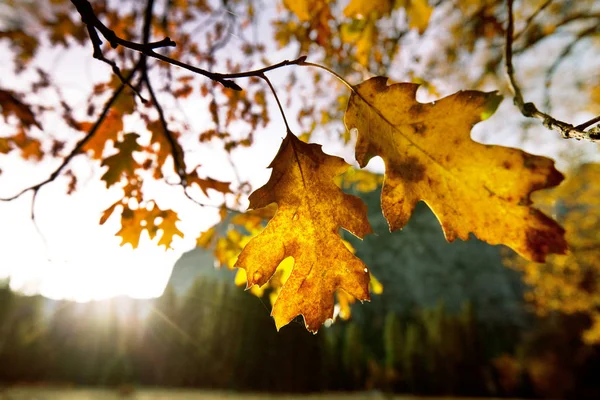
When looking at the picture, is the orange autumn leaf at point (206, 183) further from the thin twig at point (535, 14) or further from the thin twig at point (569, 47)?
the thin twig at point (569, 47)

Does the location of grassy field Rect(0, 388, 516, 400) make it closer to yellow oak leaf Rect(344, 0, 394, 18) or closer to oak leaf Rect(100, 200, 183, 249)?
oak leaf Rect(100, 200, 183, 249)

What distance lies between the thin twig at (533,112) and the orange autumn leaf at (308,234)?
→ 0.47 m

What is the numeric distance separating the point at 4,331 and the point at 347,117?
4132 centimetres

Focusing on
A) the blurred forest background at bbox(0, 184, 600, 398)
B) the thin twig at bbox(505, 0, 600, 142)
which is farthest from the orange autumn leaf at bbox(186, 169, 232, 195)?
the blurred forest background at bbox(0, 184, 600, 398)

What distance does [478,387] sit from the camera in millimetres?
34719

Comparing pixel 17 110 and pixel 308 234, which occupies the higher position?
pixel 17 110

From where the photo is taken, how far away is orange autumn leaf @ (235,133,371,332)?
3.13 feet

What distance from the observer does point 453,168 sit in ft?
2.76

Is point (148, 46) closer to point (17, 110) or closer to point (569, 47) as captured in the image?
point (17, 110)

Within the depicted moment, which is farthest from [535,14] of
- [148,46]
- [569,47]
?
[569,47]

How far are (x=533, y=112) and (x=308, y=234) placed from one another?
671 millimetres

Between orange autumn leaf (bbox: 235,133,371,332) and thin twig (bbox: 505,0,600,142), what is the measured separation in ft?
1.56

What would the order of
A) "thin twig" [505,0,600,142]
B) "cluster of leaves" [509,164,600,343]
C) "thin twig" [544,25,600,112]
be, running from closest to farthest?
"thin twig" [505,0,600,142] → "thin twig" [544,25,600,112] → "cluster of leaves" [509,164,600,343]

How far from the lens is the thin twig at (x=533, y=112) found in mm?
657
